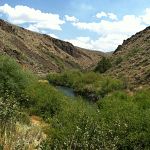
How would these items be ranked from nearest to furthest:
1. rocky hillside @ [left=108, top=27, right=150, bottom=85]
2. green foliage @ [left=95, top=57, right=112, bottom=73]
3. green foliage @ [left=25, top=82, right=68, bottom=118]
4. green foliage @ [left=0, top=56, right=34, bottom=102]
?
green foliage @ [left=25, top=82, right=68, bottom=118] → green foliage @ [left=0, top=56, right=34, bottom=102] → rocky hillside @ [left=108, top=27, right=150, bottom=85] → green foliage @ [left=95, top=57, right=112, bottom=73]

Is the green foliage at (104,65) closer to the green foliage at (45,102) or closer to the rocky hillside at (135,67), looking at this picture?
the rocky hillside at (135,67)

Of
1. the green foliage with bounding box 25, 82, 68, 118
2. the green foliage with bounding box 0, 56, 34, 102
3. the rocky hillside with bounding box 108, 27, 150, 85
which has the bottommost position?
the green foliage with bounding box 25, 82, 68, 118

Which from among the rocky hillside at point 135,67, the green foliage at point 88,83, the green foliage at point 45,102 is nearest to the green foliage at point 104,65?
the rocky hillside at point 135,67

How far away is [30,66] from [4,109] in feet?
567

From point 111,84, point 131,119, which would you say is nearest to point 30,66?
point 111,84

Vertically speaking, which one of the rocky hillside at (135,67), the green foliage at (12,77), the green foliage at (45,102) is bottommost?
the green foliage at (45,102)

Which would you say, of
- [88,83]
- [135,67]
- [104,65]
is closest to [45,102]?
[88,83]

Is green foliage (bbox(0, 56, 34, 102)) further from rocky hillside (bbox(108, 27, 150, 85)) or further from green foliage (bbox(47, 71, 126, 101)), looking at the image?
rocky hillside (bbox(108, 27, 150, 85))

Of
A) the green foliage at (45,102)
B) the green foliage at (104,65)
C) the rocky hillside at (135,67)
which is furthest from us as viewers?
the green foliage at (104,65)

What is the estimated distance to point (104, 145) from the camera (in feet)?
62.1

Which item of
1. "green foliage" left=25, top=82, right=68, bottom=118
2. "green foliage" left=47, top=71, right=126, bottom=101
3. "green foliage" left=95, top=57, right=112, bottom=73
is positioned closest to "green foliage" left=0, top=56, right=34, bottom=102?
"green foliage" left=25, top=82, right=68, bottom=118

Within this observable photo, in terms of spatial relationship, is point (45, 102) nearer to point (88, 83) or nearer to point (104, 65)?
point (88, 83)

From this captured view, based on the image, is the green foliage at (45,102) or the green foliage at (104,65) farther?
the green foliage at (104,65)

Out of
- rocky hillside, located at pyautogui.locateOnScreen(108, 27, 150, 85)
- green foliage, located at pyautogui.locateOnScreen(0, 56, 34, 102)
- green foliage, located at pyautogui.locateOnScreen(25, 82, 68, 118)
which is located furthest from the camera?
rocky hillside, located at pyautogui.locateOnScreen(108, 27, 150, 85)
